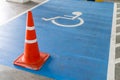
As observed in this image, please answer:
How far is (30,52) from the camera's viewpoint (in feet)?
11.0

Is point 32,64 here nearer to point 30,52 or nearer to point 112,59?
point 30,52

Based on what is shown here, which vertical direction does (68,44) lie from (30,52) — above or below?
below

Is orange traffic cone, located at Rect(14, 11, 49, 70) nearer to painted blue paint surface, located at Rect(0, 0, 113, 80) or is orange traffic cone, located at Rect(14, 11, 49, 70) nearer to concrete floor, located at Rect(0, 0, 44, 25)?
painted blue paint surface, located at Rect(0, 0, 113, 80)

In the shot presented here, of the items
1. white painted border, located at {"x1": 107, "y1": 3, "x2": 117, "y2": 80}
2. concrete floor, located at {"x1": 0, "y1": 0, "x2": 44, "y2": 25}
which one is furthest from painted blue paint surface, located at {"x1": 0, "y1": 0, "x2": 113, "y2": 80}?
concrete floor, located at {"x1": 0, "y1": 0, "x2": 44, "y2": 25}

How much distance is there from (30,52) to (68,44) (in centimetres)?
112

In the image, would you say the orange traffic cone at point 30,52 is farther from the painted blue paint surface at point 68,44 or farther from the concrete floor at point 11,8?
the concrete floor at point 11,8

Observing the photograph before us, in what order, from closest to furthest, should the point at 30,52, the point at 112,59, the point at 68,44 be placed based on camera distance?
the point at 30,52
the point at 112,59
the point at 68,44

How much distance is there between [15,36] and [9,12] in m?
1.88

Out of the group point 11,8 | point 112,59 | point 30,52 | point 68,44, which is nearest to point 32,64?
point 30,52

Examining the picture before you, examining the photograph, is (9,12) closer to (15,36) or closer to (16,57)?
(15,36)

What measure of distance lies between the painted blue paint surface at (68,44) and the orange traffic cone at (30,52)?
0.11 metres

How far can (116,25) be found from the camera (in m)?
5.36

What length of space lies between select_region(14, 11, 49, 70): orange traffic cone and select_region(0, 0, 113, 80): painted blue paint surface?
11cm

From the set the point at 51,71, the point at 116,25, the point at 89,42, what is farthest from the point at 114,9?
the point at 51,71
